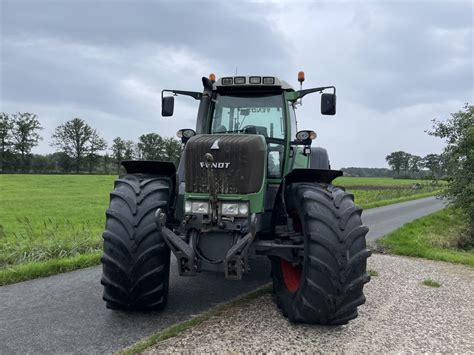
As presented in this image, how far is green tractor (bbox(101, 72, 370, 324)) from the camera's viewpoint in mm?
3613

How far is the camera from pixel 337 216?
3711 millimetres

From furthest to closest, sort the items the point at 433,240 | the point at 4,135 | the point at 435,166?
1. the point at 4,135
2. the point at 435,166
3. the point at 433,240

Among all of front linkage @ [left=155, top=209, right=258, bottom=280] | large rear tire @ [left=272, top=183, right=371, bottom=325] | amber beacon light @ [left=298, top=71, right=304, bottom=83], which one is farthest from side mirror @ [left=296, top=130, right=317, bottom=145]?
front linkage @ [left=155, top=209, right=258, bottom=280]

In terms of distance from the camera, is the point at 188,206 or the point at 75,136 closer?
the point at 188,206

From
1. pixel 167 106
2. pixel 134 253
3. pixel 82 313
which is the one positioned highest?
pixel 167 106

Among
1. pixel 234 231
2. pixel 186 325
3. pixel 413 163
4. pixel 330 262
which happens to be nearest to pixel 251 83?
pixel 234 231

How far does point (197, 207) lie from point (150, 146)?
92180 millimetres

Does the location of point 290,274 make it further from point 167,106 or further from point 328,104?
point 167,106

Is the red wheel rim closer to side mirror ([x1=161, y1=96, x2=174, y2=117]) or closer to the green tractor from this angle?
the green tractor

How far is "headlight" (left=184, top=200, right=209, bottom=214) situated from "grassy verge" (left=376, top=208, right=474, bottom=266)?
6.09m

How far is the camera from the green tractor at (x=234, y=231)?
3613 millimetres

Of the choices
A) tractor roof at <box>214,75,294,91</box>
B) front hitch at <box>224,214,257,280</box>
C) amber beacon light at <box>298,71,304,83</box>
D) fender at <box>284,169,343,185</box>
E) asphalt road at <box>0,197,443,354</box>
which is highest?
amber beacon light at <box>298,71,304,83</box>

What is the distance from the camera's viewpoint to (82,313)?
4258 mm

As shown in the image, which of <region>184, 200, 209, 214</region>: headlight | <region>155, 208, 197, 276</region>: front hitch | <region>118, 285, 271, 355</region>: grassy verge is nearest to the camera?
<region>118, 285, 271, 355</region>: grassy verge
